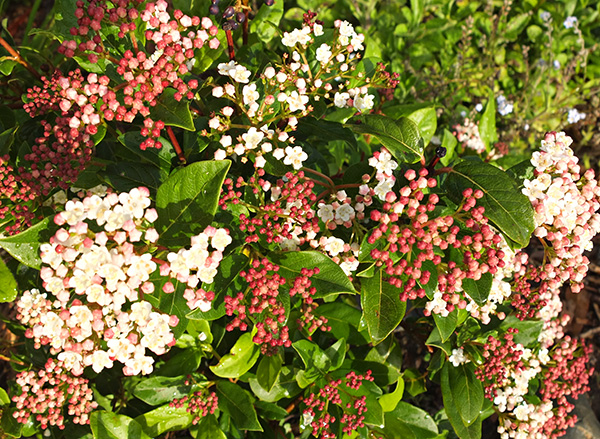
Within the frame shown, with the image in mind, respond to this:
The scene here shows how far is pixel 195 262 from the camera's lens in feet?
5.57

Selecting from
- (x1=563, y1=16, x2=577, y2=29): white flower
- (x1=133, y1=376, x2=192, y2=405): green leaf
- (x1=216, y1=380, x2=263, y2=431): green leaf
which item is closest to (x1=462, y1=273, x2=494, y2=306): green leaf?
(x1=216, y1=380, x2=263, y2=431): green leaf

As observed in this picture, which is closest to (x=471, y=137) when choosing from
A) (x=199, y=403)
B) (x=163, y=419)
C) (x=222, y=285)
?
(x=222, y=285)

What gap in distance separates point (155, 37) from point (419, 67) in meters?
3.07

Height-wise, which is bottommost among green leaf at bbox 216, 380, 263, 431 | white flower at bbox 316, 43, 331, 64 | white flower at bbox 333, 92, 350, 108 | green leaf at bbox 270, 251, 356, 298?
green leaf at bbox 216, 380, 263, 431

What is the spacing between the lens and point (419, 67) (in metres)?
4.45

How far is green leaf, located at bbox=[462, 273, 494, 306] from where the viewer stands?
2080 mm

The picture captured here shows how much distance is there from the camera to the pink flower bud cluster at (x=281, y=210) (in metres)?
2.03

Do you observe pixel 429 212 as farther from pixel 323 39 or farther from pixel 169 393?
pixel 169 393

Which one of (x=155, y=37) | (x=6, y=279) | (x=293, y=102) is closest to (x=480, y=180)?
(x=293, y=102)

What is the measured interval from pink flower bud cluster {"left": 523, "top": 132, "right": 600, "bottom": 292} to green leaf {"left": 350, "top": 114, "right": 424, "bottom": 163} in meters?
0.50

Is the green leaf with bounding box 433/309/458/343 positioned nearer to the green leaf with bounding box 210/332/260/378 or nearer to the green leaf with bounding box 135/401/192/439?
the green leaf with bounding box 210/332/260/378

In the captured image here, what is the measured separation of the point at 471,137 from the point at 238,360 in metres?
2.43

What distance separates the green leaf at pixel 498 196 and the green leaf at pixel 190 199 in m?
1.05

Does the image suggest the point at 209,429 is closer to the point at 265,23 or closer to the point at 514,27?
the point at 265,23
